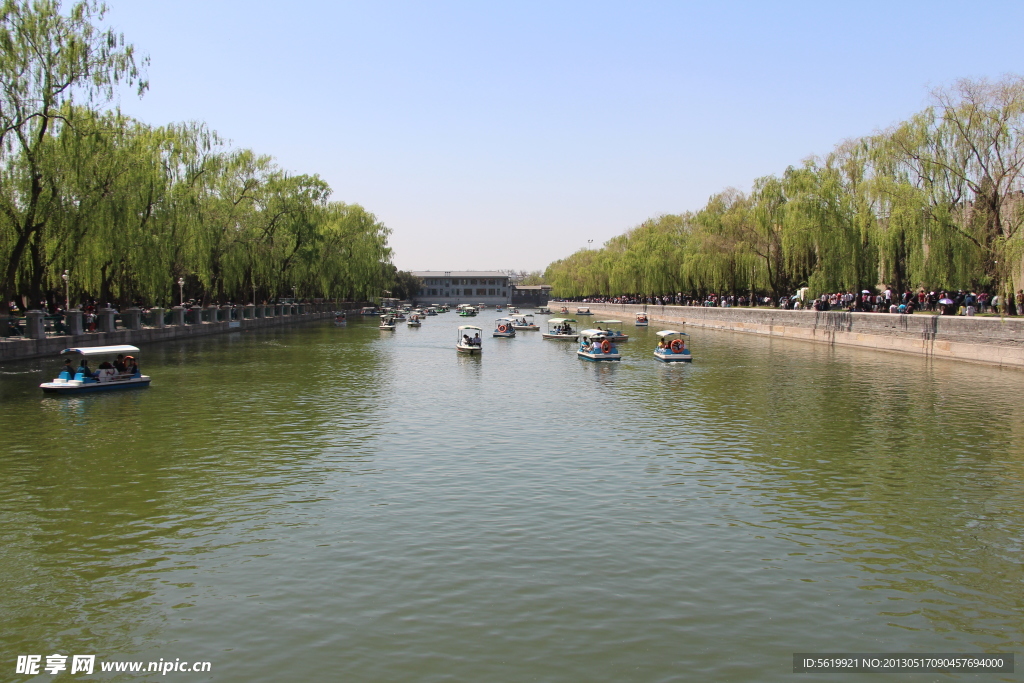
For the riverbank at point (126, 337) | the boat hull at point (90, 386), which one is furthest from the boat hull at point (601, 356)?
the riverbank at point (126, 337)

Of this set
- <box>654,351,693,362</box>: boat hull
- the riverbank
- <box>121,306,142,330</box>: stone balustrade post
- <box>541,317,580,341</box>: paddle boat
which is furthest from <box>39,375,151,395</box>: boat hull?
<box>541,317,580,341</box>: paddle boat

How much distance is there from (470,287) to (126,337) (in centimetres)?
15586

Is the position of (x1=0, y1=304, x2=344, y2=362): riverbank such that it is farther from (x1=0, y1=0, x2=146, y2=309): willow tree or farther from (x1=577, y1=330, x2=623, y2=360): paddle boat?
(x1=577, y1=330, x2=623, y2=360): paddle boat

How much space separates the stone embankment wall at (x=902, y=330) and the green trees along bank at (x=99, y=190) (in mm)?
37344

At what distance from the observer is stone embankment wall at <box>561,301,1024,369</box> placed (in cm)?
3206

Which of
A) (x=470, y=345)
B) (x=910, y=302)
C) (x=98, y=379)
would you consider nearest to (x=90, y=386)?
(x=98, y=379)

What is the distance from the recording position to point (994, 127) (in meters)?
37.7

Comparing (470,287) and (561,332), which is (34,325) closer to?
(561,332)

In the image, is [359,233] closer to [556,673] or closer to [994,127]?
[994,127]

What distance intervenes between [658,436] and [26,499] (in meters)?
13.3

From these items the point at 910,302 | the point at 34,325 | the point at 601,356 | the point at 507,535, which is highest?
the point at 910,302

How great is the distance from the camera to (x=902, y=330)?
39031 mm

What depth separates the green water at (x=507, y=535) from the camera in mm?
8492

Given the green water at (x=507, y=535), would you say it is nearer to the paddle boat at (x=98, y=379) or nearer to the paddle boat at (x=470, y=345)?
the paddle boat at (x=98, y=379)
